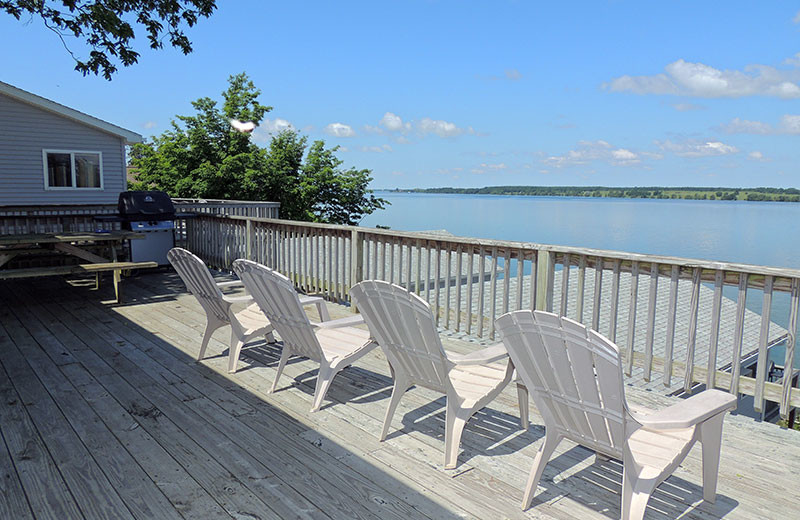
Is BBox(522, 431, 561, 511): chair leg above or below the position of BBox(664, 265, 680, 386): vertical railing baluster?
below

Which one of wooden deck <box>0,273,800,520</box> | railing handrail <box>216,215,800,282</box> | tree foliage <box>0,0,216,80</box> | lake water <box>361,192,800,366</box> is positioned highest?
tree foliage <box>0,0,216,80</box>

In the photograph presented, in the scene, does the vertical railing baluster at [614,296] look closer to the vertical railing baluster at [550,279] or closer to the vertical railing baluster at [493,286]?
the vertical railing baluster at [550,279]

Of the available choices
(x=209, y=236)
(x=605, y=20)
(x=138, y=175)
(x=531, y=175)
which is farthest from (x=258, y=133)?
(x=531, y=175)

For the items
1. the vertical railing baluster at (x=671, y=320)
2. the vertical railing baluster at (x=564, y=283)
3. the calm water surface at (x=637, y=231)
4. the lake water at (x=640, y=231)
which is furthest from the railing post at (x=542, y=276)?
the calm water surface at (x=637, y=231)

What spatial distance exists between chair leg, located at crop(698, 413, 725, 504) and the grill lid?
29.7ft

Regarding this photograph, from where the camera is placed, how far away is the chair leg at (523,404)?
3.31 meters

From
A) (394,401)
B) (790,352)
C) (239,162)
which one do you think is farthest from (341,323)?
(239,162)

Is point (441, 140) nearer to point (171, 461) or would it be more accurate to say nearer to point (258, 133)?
point (258, 133)

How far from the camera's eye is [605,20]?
62094 mm

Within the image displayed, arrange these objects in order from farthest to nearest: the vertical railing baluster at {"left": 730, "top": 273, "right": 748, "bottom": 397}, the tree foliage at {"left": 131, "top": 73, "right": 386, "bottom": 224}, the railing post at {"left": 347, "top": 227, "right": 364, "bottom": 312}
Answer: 1. the tree foliage at {"left": 131, "top": 73, "right": 386, "bottom": 224}
2. the railing post at {"left": 347, "top": 227, "right": 364, "bottom": 312}
3. the vertical railing baluster at {"left": 730, "top": 273, "right": 748, "bottom": 397}

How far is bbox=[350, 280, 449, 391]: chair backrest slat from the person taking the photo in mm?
2855

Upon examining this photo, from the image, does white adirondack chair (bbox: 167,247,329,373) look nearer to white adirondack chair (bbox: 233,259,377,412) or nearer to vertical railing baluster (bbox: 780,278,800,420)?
white adirondack chair (bbox: 233,259,377,412)

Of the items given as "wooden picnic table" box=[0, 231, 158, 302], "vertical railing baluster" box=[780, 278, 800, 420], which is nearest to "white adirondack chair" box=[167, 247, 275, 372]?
"wooden picnic table" box=[0, 231, 158, 302]

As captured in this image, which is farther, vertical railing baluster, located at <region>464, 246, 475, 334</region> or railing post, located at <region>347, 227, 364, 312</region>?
railing post, located at <region>347, 227, 364, 312</region>
